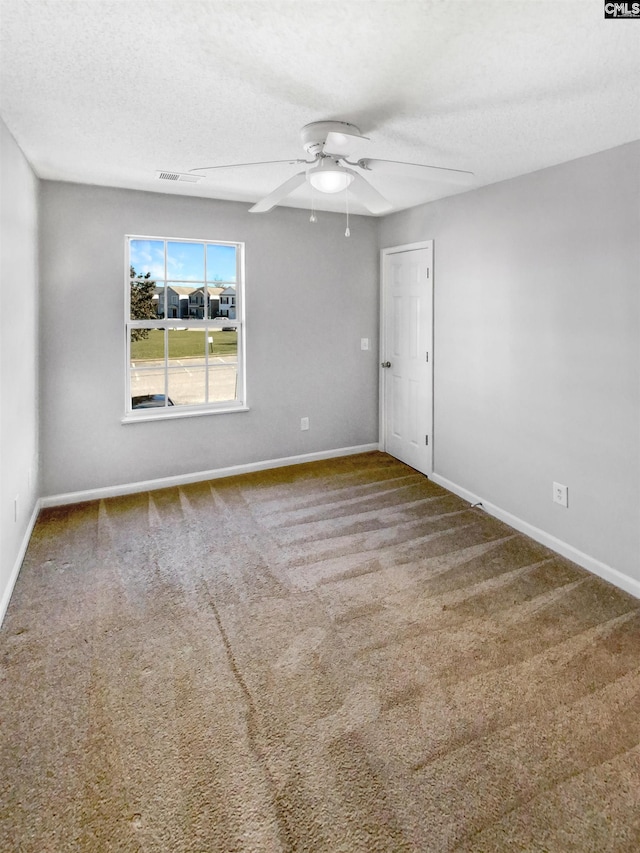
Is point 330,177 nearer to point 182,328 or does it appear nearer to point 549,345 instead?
point 549,345

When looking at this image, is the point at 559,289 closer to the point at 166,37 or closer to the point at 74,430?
the point at 166,37

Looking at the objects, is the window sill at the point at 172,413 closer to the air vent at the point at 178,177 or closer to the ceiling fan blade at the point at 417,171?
the air vent at the point at 178,177

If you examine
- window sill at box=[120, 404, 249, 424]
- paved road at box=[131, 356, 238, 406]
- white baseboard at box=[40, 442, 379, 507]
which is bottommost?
white baseboard at box=[40, 442, 379, 507]

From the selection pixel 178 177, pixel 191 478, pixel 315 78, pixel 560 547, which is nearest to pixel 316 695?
pixel 560 547

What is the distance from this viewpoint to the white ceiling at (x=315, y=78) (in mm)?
1547

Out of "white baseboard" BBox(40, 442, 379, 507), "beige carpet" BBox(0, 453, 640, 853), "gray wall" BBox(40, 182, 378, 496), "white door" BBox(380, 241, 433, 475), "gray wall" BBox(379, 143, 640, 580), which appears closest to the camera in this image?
"beige carpet" BBox(0, 453, 640, 853)

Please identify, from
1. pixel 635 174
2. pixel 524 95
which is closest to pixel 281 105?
pixel 524 95

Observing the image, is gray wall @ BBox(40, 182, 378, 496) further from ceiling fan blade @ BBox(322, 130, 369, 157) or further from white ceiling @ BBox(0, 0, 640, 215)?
ceiling fan blade @ BBox(322, 130, 369, 157)

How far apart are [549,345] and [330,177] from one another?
1.73 m

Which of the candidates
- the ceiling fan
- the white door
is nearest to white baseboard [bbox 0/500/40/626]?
the ceiling fan

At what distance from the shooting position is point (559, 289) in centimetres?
300

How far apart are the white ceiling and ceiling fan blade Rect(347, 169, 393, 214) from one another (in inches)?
9.9

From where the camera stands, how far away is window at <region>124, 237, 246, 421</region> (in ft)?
A: 13.3

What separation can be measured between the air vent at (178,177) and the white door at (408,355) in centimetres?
195
